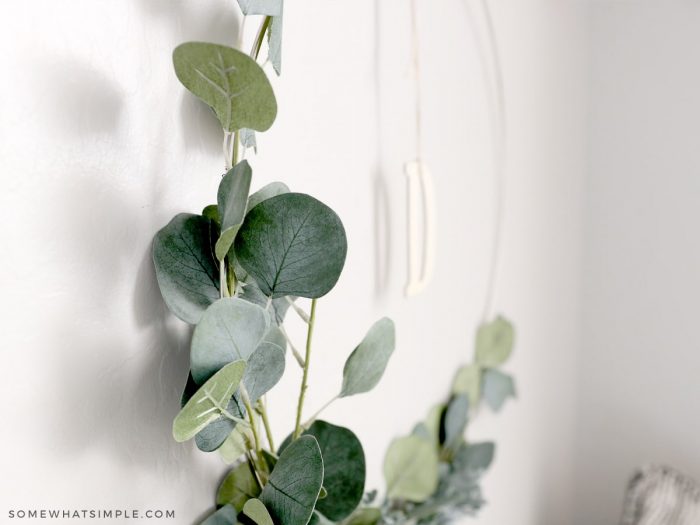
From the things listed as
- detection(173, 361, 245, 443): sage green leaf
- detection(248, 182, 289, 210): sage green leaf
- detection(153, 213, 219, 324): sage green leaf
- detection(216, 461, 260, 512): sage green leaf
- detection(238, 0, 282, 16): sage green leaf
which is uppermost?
detection(238, 0, 282, 16): sage green leaf

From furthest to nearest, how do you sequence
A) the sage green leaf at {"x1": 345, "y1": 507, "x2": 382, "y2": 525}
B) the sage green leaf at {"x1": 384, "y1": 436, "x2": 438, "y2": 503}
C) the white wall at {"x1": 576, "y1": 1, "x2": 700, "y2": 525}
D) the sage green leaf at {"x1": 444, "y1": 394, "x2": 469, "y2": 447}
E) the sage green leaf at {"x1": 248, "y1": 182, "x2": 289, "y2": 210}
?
the white wall at {"x1": 576, "y1": 1, "x2": 700, "y2": 525} → the sage green leaf at {"x1": 444, "y1": 394, "x2": 469, "y2": 447} → the sage green leaf at {"x1": 384, "y1": 436, "x2": 438, "y2": 503} → the sage green leaf at {"x1": 345, "y1": 507, "x2": 382, "y2": 525} → the sage green leaf at {"x1": 248, "y1": 182, "x2": 289, "y2": 210}

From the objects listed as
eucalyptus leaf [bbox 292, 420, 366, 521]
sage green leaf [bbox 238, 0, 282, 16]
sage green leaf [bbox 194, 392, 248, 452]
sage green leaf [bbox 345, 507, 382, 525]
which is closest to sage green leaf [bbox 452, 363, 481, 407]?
sage green leaf [bbox 345, 507, 382, 525]

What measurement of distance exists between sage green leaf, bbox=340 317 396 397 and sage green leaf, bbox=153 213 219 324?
0.14m

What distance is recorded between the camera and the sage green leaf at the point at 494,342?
1031 mm

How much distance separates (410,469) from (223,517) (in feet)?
1.18

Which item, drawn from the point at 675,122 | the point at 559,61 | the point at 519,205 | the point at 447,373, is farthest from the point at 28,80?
the point at 675,122

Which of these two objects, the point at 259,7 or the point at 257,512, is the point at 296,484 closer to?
the point at 257,512

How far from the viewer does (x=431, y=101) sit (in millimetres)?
875

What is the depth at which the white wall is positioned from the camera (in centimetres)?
130

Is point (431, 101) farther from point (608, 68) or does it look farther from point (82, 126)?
point (608, 68)

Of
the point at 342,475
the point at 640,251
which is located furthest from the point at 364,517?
the point at 640,251

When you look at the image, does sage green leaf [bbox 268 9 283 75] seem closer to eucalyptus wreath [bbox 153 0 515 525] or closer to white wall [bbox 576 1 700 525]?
eucalyptus wreath [bbox 153 0 515 525]

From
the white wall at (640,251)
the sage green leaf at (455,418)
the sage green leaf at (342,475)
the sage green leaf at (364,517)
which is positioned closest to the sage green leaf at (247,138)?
the sage green leaf at (342,475)

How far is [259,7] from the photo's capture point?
477 mm
